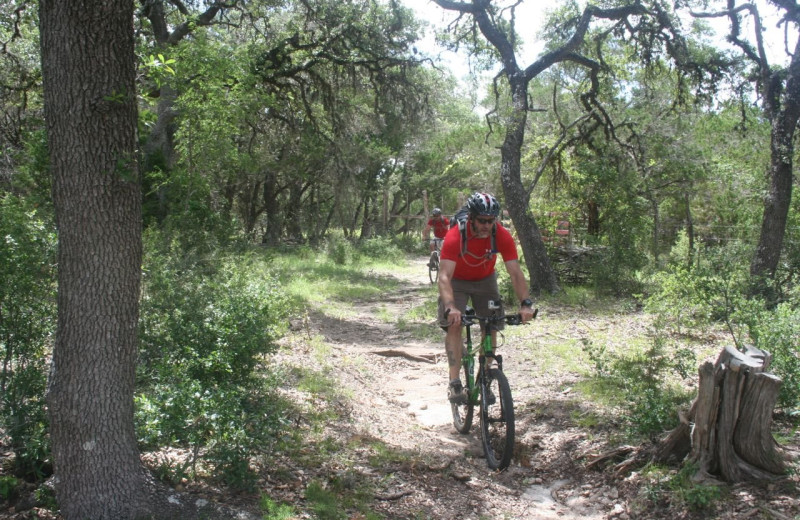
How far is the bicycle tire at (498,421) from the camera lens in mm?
4613

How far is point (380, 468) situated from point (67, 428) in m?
2.19

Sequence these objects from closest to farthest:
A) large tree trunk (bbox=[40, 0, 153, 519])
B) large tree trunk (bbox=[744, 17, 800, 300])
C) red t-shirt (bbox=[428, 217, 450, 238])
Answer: large tree trunk (bbox=[40, 0, 153, 519]), large tree trunk (bbox=[744, 17, 800, 300]), red t-shirt (bbox=[428, 217, 450, 238])

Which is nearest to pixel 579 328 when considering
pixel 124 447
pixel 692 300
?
pixel 692 300

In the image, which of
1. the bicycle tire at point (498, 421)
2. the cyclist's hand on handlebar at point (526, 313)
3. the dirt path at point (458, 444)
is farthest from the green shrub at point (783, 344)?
the bicycle tire at point (498, 421)

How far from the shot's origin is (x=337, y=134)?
622 inches

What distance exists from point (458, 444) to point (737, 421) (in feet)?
→ 7.29

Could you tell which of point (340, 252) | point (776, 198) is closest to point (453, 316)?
point (776, 198)

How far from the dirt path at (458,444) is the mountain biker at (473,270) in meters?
0.62

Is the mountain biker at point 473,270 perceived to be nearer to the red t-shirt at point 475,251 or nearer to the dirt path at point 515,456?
the red t-shirt at point 475,251

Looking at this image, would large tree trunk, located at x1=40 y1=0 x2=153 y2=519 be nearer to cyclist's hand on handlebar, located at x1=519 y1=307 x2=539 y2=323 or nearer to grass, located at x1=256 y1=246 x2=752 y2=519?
grass, located at x1=256 y1=246 x2=752 y2=519

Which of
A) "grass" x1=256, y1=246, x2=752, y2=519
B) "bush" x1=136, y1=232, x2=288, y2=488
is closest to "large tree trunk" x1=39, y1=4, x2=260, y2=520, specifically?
"bush" x1=136, y1=232, x2=288, y2=488

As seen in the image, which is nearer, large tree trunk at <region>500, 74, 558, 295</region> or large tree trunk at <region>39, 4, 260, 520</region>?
large tree trunk at <region>39, 4, 260, 520</region>

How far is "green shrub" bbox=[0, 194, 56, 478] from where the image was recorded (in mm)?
3678

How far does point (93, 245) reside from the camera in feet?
10.3
